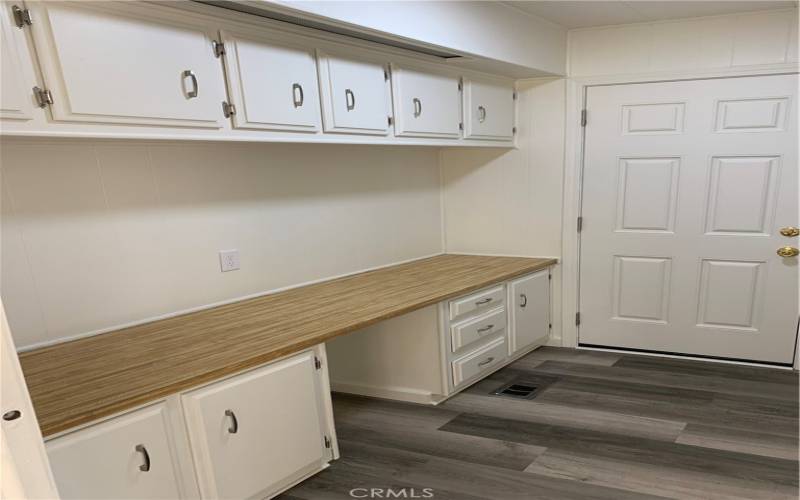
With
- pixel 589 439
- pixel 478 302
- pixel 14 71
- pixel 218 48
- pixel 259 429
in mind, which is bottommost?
pixel 589 439

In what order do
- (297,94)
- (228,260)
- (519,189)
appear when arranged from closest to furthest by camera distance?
(297,94), (228,260), (519,189)

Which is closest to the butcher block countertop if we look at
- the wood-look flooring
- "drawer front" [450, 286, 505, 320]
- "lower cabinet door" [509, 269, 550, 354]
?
"drawer front" [450, 286, 505, 320]

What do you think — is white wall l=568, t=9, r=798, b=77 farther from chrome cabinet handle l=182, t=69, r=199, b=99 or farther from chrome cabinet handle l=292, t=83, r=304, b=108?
chrome cabinet handle l=182, t=69, r=199, b=99

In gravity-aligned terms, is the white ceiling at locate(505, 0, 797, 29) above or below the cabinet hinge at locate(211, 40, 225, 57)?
above

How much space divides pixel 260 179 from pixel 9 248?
44.2 inches

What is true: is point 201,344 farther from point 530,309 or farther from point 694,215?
point 694,215

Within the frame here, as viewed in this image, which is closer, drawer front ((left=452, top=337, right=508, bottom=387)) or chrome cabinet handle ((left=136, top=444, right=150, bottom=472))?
chrome cabinet handle ((left=136, top=444, right=150, bottom=472))

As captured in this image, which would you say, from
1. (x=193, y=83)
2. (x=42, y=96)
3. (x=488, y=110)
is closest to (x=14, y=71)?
(x=42, y=96)

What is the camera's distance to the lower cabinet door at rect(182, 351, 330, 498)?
1765 millimetres

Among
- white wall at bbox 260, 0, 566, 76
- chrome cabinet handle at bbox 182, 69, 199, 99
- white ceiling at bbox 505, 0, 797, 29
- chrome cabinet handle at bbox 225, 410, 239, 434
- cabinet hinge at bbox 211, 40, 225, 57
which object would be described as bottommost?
chrome cabinet handle at bbox 225, 410, 239, 434

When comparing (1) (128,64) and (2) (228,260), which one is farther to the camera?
(2) (228,260)

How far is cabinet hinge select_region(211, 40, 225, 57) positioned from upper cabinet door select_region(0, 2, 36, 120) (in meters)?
0.60

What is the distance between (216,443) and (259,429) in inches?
7.0

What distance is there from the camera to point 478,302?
2.93 m
